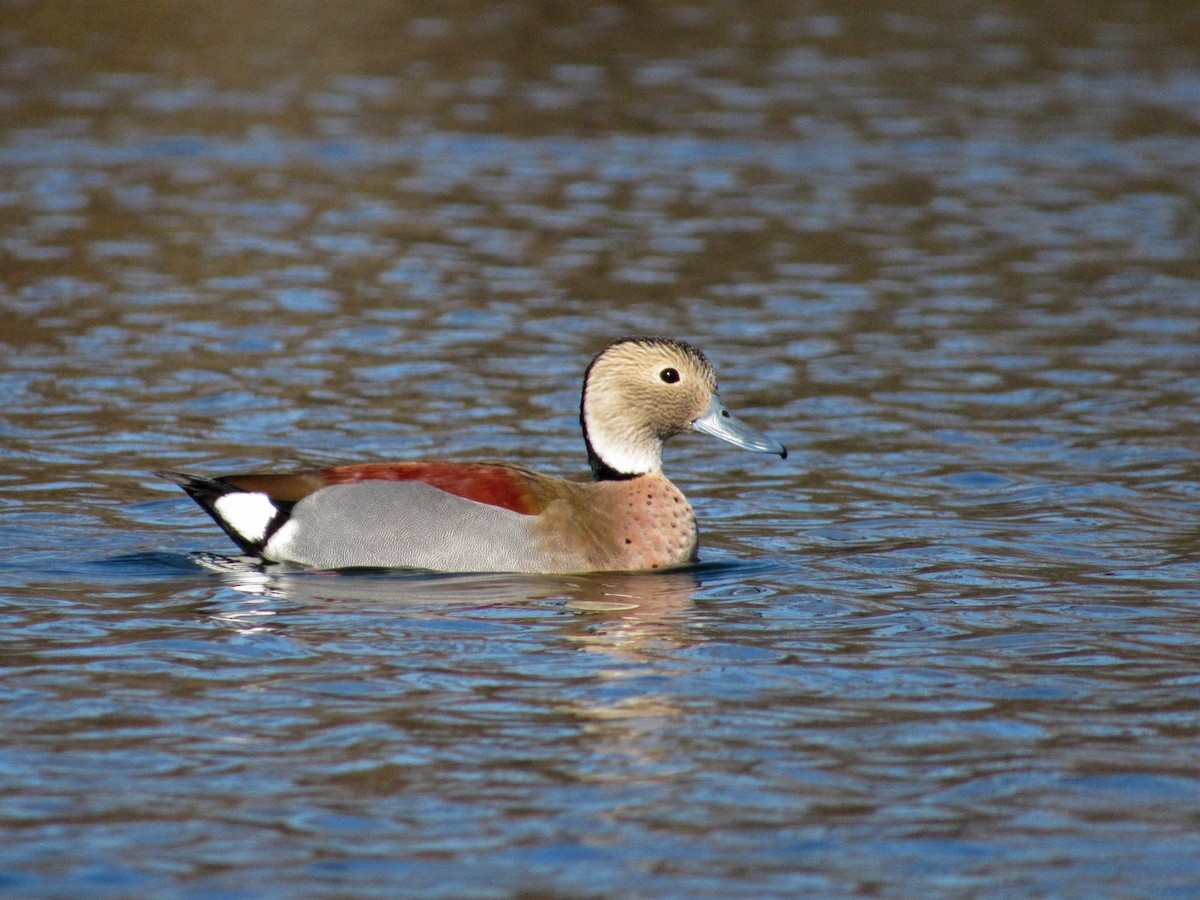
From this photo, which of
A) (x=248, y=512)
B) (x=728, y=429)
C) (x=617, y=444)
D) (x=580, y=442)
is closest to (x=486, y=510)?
(x=617, y=444)

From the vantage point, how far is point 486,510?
31.0 ft

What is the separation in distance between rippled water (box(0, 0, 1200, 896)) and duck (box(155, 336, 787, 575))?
0.57ft

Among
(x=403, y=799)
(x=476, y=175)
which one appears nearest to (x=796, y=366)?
(x=476, y=175)

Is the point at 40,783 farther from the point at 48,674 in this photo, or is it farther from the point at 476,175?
the point at 476,175

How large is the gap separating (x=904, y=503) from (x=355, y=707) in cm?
442

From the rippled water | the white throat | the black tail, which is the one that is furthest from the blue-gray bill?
the black tail

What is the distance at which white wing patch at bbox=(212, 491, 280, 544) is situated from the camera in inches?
377

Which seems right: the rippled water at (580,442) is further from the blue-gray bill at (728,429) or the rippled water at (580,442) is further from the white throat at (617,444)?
the white throat at (617,444)

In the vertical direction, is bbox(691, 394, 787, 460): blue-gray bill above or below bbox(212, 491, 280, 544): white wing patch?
above

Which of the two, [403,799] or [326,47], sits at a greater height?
[326,47]

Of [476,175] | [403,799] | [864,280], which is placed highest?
[476,175]

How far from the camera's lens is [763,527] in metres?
10.6

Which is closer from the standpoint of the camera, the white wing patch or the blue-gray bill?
the white wing patch

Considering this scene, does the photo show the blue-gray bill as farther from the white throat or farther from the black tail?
the black tail
